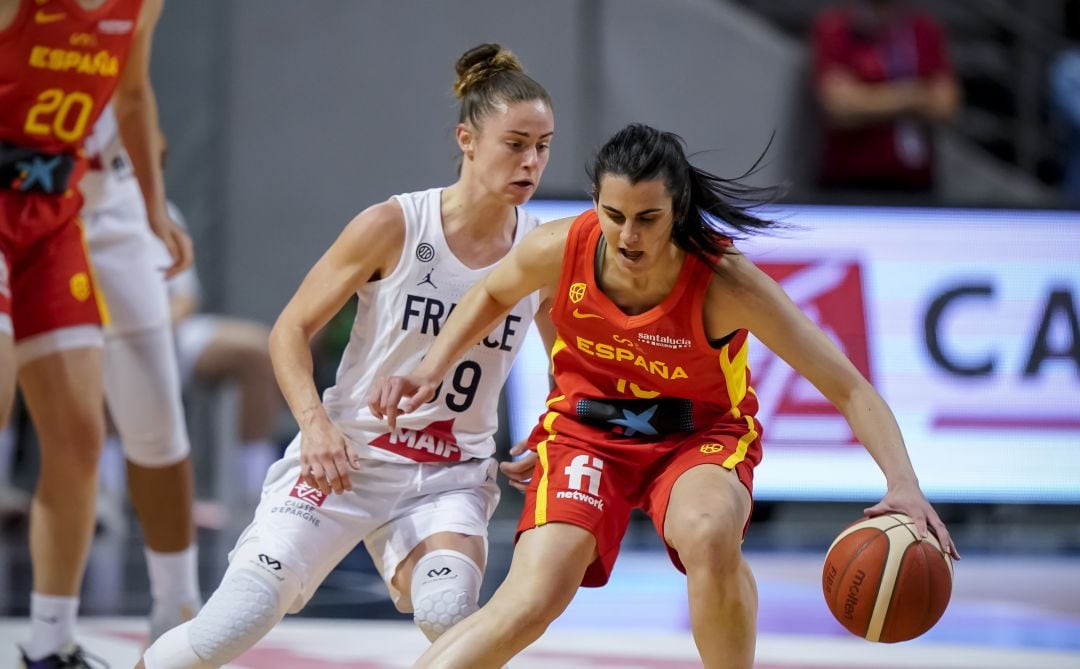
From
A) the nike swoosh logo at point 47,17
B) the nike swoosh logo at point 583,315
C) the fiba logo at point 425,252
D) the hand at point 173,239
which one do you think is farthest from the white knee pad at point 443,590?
the nike swoosh logo at point 47,17

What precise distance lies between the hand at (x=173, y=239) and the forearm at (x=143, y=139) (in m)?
0.02

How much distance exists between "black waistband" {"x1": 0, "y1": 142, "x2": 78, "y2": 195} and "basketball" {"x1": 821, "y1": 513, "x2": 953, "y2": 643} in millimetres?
2206

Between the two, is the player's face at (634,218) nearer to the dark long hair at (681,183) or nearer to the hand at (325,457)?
the dark long hair at (681,183)

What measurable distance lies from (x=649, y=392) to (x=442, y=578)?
611 millimetres

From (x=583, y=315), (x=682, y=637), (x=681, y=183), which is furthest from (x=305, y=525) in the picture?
(x=682, y=637)

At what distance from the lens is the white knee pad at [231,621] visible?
3143 millimetres

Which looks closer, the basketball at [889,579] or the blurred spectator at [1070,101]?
the basketball at [889,579]

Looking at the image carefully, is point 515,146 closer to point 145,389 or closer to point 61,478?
point 145,389

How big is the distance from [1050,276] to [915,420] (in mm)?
958

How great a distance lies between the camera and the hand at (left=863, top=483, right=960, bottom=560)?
2990mm

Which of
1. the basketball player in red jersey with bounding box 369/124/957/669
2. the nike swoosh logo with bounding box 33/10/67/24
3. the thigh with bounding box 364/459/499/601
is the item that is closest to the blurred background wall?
the nike swoosh logo with bounding box 33/10/67/24

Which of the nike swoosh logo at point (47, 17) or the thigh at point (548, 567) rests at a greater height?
the nike swoosh logo at point (47, 17)

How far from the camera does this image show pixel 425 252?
3555 millimetres

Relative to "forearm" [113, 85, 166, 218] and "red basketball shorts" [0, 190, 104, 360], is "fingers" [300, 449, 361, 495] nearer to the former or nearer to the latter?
"red basketball shorts" [0, 190, 104, 360]
